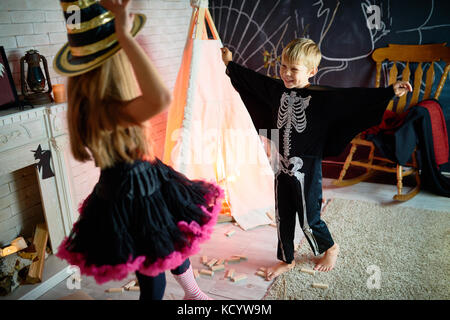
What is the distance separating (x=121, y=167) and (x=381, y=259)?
1.57 meters

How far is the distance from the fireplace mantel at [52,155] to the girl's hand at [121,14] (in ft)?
3.60

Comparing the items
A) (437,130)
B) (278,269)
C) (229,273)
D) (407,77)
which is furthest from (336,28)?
(229,273)

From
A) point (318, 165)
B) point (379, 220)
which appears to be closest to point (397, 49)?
point (379, 220)

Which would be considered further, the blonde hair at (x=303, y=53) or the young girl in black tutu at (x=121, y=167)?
the blonde hair at (x=303, y=53)

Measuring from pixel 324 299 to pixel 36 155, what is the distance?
1647 mm

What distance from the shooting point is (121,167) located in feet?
4.28

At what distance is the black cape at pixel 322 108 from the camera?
1.83 m

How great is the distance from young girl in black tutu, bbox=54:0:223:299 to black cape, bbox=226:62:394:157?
735mm

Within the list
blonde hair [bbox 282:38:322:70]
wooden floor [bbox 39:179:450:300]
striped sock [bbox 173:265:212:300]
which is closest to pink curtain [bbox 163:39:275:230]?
wooden floor [bbox 39:179:450:300]

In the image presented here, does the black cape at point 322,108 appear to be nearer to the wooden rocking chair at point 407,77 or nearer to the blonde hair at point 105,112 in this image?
the blonde hair at point 105,112

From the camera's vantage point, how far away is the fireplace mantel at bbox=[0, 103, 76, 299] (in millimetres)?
1885

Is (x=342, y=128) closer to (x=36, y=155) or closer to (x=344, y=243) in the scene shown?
(x=344, y=243)

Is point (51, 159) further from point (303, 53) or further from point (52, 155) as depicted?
point (303, 53)

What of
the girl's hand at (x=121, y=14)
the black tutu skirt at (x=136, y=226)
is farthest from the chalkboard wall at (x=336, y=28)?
the girl's hand at (x=121, y=14)
